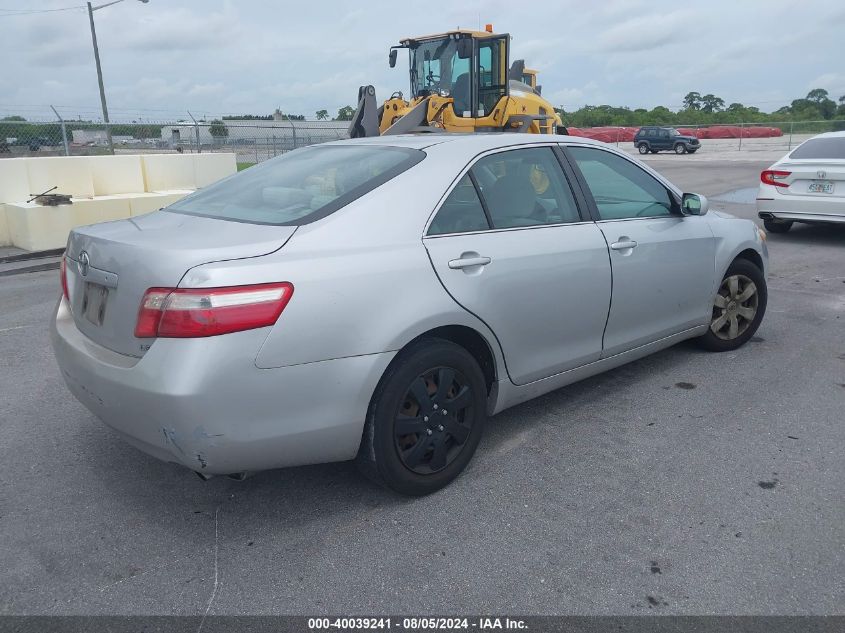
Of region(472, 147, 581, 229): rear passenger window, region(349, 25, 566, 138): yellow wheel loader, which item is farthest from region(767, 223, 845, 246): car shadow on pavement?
region(472, 147, 581, 229): rear passenger window

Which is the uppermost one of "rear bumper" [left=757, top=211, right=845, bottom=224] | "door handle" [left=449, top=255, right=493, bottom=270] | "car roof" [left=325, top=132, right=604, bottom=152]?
"car roof" [left=325, top=132, right=604, bottom=152]

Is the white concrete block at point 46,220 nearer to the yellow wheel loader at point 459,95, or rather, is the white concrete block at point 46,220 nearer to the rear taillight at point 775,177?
the yellow wheel loader at point 459,95

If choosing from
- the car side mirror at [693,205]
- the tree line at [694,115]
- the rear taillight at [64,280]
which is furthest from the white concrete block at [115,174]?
the tree line at [694,115]

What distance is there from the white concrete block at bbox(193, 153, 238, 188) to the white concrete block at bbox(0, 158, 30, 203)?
3.16 meters

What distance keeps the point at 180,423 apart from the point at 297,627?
32.2 inches

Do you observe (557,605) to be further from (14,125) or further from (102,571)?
(14,125)

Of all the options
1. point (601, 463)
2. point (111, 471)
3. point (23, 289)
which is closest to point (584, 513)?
point (601, 463)

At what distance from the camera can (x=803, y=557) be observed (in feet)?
9.28

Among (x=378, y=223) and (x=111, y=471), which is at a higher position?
(x=378, y=223)

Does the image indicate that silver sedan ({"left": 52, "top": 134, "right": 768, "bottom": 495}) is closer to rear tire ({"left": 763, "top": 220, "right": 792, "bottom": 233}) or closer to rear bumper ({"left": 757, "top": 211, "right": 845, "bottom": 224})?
rear bumper ({"left": 757, "top": 211, "right": 845, "bottom": 224})

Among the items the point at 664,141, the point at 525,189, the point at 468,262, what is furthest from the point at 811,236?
the point at 664,141

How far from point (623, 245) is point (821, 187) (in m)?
6.92

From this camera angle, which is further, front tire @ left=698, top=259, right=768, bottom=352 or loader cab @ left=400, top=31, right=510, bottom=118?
loader cab @ left=400, top=31, right=510, bottom=118

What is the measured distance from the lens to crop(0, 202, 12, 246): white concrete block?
10461 mm
